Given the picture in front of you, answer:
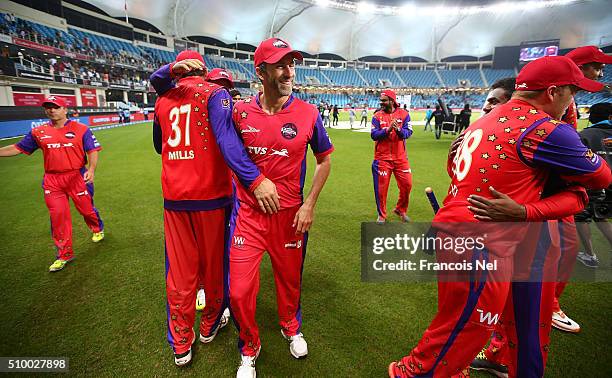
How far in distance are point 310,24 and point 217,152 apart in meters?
67.4

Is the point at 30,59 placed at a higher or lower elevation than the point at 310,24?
lower

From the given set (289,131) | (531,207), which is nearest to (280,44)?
(289,131)

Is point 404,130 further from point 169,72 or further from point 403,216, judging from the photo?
point 169,72

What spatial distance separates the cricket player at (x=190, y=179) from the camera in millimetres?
2422

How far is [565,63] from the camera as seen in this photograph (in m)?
1.65

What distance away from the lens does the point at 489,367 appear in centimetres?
257

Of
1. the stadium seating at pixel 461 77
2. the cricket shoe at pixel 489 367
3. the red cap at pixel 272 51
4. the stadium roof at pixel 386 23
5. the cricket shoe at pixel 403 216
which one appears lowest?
the cricket shoe at pixel 489 367

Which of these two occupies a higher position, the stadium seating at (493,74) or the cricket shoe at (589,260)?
the stadium seating at (493,74)

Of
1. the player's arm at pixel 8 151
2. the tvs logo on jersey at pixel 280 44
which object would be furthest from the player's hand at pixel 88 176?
the tvs logo on jersey at pixel 280 44

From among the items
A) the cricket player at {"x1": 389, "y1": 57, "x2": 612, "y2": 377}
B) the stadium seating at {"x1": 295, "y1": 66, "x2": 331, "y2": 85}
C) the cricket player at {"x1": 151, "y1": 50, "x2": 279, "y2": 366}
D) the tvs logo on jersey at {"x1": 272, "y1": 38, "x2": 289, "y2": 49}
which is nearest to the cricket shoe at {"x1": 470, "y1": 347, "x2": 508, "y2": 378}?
the cricket player at {"x1": 389, "y1": 57, "x2": 612, "y2": 377}

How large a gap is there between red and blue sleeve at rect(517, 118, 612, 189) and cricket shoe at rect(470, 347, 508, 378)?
1.79 metres

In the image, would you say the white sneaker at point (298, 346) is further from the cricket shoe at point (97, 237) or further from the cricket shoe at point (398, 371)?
the cricket shoe at point (97, 237)

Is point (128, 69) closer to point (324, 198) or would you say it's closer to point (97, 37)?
point (97, 37)

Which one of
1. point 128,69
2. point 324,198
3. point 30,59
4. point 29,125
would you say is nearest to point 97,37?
point 128,69
